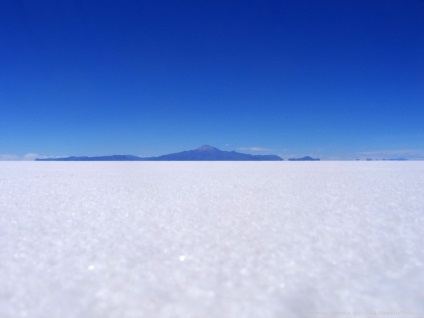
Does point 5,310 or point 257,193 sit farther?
Answer: point 257,193

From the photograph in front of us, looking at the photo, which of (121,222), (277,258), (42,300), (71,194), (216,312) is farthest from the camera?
(71,194)

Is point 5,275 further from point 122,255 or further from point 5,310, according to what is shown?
point 122,255

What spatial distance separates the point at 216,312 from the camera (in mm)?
1665

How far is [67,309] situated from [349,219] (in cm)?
303

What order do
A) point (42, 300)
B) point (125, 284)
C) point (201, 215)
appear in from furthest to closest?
1. point (201, 215)
2. point (125, 284)
3. point (42, 300)

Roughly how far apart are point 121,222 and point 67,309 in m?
1.98

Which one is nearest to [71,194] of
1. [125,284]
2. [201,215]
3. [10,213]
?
[10,213]

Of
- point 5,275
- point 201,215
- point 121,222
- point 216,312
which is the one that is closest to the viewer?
point 216,312

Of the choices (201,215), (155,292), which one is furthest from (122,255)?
(201,215)

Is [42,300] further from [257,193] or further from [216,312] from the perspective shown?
[257,193]

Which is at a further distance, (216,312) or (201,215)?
(201,215)

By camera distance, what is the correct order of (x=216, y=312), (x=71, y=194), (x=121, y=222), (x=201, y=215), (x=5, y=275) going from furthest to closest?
(x=71, y=194) → (x=201, y=215) → (x=121, y=222) → (x=5, y=275) → (x=216, y=312)

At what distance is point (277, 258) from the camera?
95.5 inches

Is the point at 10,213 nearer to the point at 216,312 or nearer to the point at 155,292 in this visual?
the point at 155,292
